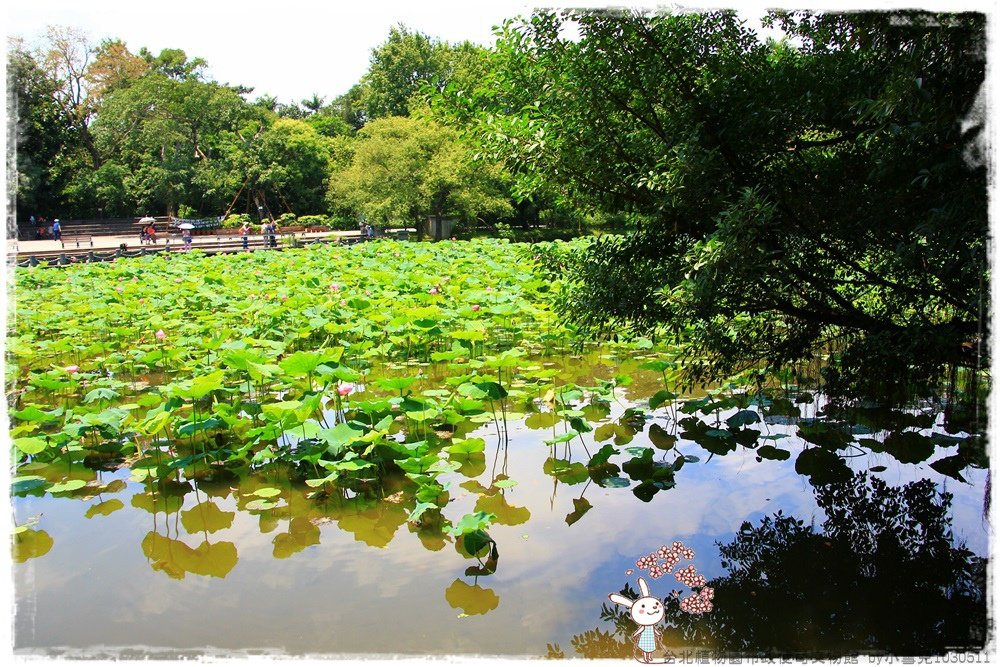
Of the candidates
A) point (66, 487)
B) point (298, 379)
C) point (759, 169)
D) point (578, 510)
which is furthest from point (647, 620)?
point (298, 379)

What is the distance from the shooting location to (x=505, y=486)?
3.68m

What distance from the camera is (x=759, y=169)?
4.01 metres

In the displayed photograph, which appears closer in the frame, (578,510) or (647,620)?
(647,620)

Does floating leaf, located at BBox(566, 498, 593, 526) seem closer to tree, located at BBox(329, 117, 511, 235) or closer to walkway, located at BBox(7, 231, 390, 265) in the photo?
walkway, located at BBox(7, 231, 390, 265)

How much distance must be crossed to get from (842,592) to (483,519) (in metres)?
1.26

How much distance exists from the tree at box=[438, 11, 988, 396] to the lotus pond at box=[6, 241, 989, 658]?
0.55 meters

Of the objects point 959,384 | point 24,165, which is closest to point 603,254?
point 959,384

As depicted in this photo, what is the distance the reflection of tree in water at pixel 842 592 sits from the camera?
2541 millimetres

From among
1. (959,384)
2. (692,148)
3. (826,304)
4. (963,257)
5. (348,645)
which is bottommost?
(348,645)

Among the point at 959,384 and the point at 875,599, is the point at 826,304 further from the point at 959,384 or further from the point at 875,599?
the point at 875,599

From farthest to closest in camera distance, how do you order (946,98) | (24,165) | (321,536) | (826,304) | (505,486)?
(24,165) < (826,304) < (505,486) < (321,536) < (946,98)

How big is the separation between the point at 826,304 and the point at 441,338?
338cm

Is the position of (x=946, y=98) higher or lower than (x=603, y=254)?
higher

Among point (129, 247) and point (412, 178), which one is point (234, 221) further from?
point (412, 178)
